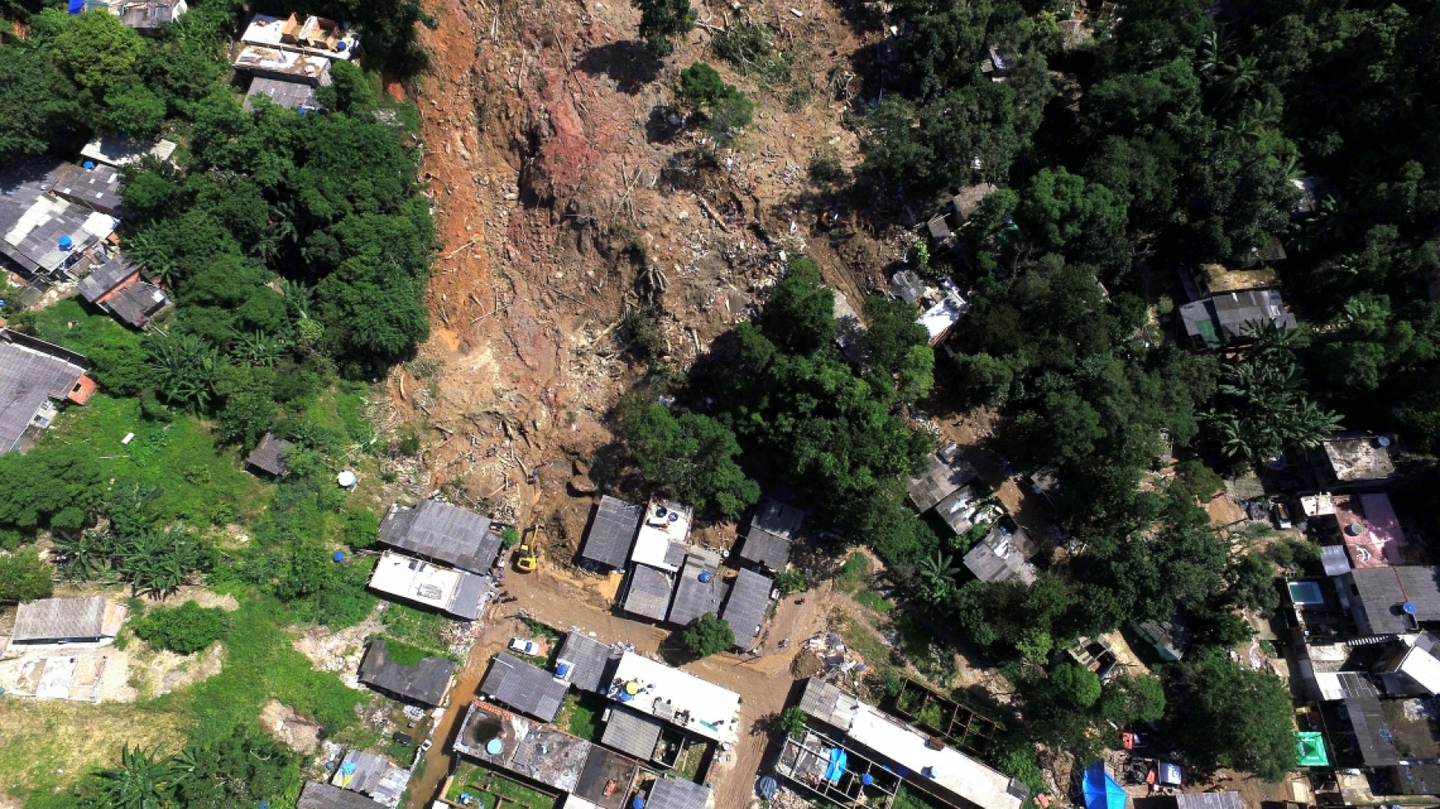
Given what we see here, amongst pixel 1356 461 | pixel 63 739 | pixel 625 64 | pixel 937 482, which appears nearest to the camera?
pixel 63 739

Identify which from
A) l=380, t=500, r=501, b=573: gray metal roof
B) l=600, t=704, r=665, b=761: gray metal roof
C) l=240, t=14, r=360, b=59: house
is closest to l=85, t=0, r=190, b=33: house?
l=240, t=14, r=360, b=59: house

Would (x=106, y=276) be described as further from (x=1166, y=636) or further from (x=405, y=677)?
(x=1166, y=636)

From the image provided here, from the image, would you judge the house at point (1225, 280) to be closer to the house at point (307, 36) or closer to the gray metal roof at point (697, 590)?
the gray metal roof at point (697, 590)

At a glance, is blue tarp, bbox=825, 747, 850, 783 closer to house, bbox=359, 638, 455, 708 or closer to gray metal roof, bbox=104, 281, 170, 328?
house, bbox=359, 638, 455, 708

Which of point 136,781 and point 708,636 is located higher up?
point 708,636

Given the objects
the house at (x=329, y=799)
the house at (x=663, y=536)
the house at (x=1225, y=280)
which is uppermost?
the house at (x=1225, y=280)

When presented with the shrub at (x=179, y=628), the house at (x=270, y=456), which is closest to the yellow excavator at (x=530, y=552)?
the house at (x=270, y=456)

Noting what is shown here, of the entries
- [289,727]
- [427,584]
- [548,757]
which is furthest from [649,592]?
[289,727]
